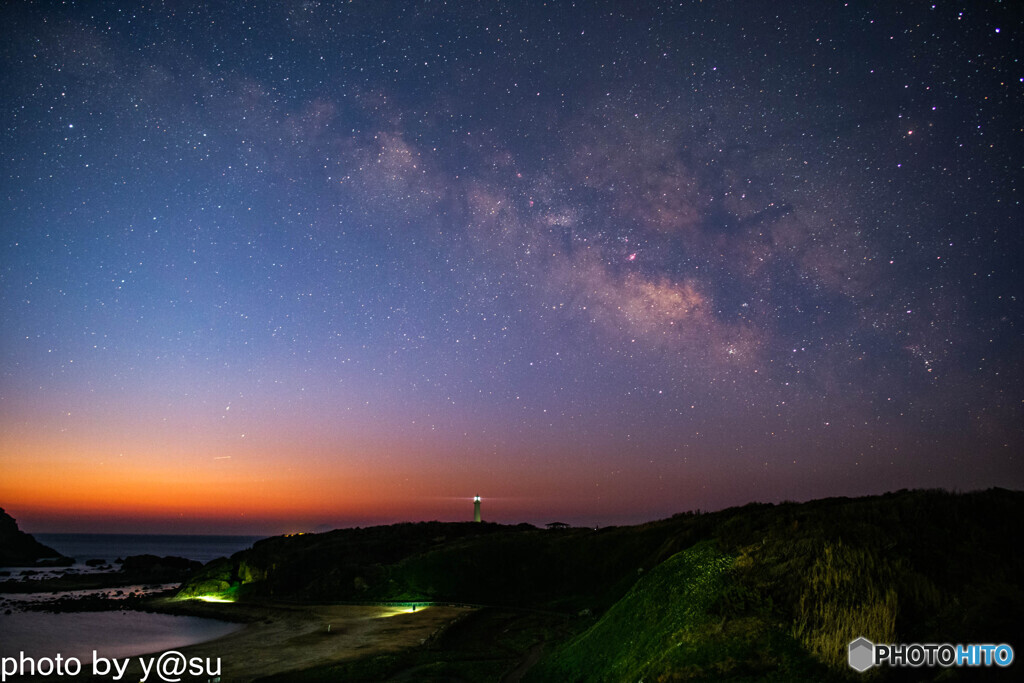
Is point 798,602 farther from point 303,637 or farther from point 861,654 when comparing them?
point 303,637

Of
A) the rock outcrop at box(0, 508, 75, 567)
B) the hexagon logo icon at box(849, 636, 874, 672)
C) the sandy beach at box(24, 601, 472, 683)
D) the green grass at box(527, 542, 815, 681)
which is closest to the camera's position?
the hexagon logo icon at box(849, 636, 874, 672)

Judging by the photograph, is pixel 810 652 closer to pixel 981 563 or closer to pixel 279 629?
pixel 981 563

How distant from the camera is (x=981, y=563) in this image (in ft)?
44.5

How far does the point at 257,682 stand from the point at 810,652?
18267 mm

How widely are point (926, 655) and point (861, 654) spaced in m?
1.04

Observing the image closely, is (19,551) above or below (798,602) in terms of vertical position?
below

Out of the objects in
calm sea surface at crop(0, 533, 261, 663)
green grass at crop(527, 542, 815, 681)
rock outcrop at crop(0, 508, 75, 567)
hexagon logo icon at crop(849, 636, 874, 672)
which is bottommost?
rock outcrop at crop(0, 508, 75, 567)

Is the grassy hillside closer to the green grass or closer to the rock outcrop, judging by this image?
the green grass

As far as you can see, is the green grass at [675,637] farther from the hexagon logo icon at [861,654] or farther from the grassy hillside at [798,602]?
the hexagon logo icon at [861,654]

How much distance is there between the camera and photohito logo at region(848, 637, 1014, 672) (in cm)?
939

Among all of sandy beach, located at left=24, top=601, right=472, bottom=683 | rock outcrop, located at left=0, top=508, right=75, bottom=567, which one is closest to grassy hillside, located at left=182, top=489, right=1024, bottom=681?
sandy beach, located at left=24, top=601, right=472, bottom=683

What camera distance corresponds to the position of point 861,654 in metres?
10.6

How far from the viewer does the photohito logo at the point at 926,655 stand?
9391 millimetres

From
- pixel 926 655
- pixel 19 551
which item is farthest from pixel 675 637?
pixel 19 551
